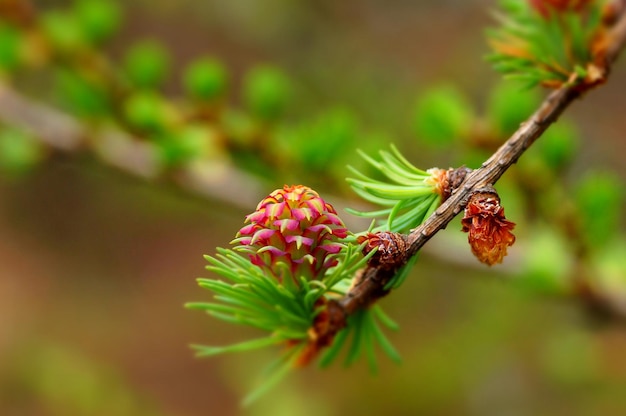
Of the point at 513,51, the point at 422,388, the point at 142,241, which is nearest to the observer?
the point at 513,51

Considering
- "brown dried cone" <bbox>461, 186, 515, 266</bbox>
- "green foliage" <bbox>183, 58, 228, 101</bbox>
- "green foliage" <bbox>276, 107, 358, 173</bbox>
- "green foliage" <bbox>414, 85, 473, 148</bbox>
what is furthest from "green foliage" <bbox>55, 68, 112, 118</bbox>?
"brown dried cone" <bbox>461, 186, 515, 266</bbox>

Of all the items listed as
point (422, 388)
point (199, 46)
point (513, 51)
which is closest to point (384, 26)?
point (199, 46)

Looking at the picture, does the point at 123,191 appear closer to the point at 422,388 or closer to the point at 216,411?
the point at 216,411

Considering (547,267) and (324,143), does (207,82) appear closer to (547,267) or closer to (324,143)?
(324,143)

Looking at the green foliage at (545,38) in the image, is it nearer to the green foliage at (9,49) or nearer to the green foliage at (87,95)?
the green foliage at (87,95)

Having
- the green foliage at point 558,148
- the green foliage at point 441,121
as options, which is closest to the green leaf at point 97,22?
the green foliage at point 441,121
